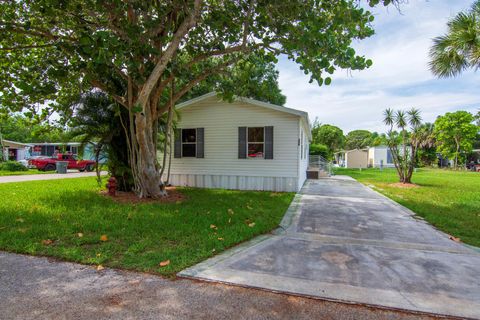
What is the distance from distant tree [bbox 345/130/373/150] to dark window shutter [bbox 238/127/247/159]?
51610 millimetres

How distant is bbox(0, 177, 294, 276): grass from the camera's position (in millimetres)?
3693

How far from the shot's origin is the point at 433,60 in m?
9.01

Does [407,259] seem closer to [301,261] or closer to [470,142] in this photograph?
[301,261]

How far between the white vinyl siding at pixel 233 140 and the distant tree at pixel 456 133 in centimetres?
3024


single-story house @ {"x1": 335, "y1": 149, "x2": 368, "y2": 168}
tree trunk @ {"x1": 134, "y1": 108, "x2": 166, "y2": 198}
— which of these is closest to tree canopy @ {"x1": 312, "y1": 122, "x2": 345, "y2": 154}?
single-story house @ {"x1": 335, "y1": 149, "x2": 368, "y2": 168}

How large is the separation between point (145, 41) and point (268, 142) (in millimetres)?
5610

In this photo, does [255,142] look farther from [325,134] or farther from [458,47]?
[325,134]

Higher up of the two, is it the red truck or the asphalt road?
the red truck

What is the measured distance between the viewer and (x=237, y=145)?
10.7m

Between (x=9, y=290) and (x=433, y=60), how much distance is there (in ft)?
38.3

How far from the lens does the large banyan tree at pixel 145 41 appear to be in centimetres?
562

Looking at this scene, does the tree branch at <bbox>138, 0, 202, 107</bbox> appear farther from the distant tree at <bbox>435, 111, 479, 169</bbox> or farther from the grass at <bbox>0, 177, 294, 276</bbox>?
the distant tree at <bbox>435, 111, 479, 169</bbox>

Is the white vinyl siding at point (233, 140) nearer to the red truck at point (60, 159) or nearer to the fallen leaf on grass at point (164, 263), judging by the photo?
the fallen leaf on grass at point (164, 263)

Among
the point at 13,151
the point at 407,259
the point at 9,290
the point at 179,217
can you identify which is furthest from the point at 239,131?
the point at 13,151
